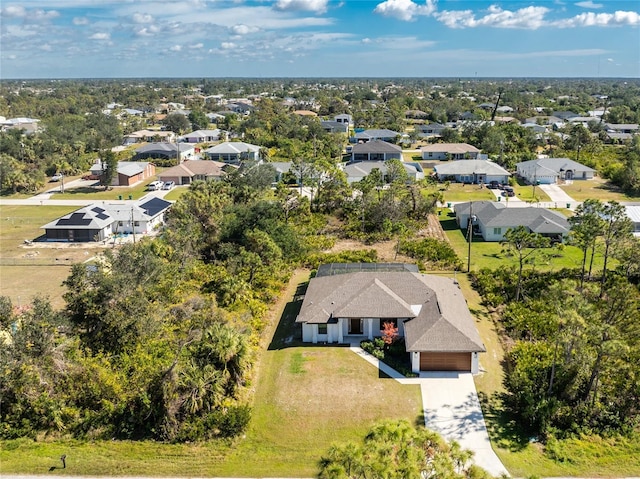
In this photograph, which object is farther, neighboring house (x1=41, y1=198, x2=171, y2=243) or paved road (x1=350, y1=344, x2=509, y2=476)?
neighboring house (x1=41, y1=198, x2=171, y2=243)

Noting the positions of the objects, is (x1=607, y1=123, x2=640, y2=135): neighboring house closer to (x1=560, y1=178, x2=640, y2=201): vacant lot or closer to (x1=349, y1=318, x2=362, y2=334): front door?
(x1=560, y1=178, x2=640, y2=201): vacant lot

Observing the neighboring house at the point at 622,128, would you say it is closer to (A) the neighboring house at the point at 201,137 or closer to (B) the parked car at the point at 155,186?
(A) the neighboring house at the point at 201,137

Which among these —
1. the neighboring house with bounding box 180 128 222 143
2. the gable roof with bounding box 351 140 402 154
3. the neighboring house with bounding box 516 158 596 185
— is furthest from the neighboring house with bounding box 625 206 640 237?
the neighboring house with bounding box 180 128 222 143

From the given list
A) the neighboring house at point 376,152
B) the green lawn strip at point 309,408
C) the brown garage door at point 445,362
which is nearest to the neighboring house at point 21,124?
the neighboring house at point 376,152

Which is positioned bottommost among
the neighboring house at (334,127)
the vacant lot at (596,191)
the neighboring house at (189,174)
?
the vacant lot at (596,191)

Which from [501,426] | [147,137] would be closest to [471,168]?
[501,426]

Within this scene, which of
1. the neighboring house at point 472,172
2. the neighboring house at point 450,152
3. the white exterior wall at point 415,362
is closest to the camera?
the white exterior wall at point 415,362
